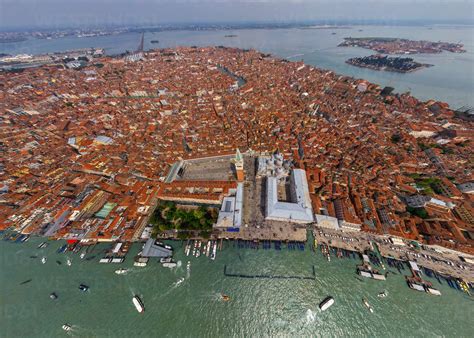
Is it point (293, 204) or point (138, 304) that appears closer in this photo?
point (138, 304)

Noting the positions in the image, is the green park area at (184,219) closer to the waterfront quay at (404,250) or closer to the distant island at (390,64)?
the waterfront quay at (404,250)

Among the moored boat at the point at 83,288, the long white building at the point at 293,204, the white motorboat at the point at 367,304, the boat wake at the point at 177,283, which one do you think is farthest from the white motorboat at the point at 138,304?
the white motorboat at the point at 367,304

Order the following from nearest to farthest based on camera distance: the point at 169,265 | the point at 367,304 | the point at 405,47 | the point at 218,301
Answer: the point at 367,304 < the point at 218,301 < the point at 169,265 < the point at 405,47

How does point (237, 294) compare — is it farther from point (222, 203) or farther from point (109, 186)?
point (109, 186)

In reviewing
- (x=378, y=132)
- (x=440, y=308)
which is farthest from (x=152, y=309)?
(x=378, y=132)

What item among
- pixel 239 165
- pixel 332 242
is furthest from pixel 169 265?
pixel 332 242

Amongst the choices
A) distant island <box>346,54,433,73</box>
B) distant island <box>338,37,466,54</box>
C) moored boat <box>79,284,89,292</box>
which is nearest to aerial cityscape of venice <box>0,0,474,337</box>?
moored boat <box>79,284,89,292</box>

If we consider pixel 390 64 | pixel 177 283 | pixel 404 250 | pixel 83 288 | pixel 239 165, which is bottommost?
pixel 177 283

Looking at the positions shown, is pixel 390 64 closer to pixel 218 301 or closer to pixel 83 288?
pixel 218 301
